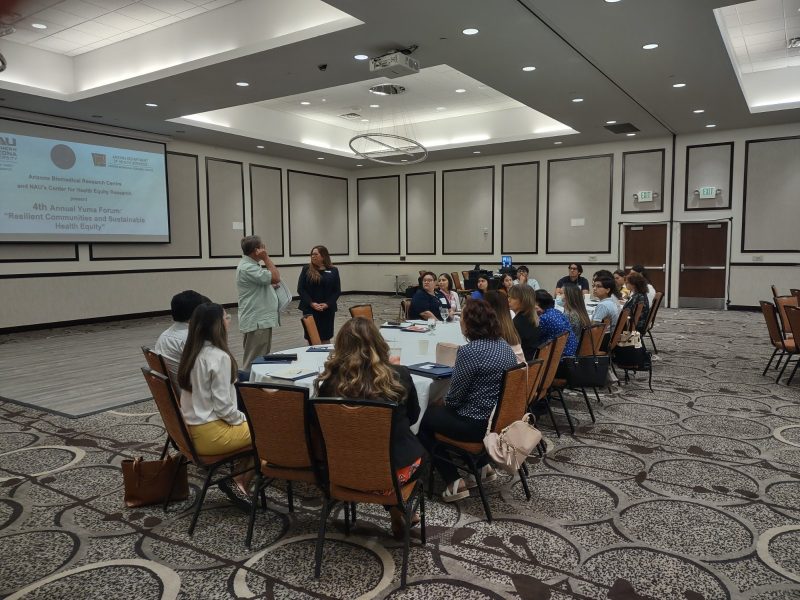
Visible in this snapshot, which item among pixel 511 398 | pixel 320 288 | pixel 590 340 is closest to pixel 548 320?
pixel 590 340

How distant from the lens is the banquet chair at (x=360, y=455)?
2387mm

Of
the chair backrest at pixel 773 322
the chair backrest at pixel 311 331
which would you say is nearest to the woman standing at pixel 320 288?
the chair backrest at pixel 311 331

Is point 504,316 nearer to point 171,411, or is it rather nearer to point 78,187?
point 171,411

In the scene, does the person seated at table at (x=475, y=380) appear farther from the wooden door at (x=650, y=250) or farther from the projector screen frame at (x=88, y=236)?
the wooden door at (x=650, y=250)

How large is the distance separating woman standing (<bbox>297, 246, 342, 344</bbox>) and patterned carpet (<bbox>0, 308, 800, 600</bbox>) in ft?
7.11

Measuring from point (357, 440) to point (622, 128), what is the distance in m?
12.1

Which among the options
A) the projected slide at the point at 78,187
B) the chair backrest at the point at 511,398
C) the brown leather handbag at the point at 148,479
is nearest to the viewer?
the chair backrest at the point at 511,398

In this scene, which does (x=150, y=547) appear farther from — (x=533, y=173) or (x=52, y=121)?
(x=533, y=173)

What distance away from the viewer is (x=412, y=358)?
4113 mm

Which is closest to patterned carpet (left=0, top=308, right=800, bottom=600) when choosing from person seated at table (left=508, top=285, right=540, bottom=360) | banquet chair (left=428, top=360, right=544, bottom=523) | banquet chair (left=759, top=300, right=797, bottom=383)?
banquet chair (left=428, top=360, right=544, bottom=523)

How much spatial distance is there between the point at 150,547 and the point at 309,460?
987mm

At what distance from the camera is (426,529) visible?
3.05 metres

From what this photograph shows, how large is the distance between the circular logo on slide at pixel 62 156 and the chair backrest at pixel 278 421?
10112 mm

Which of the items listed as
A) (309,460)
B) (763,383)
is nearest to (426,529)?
(309,460)
